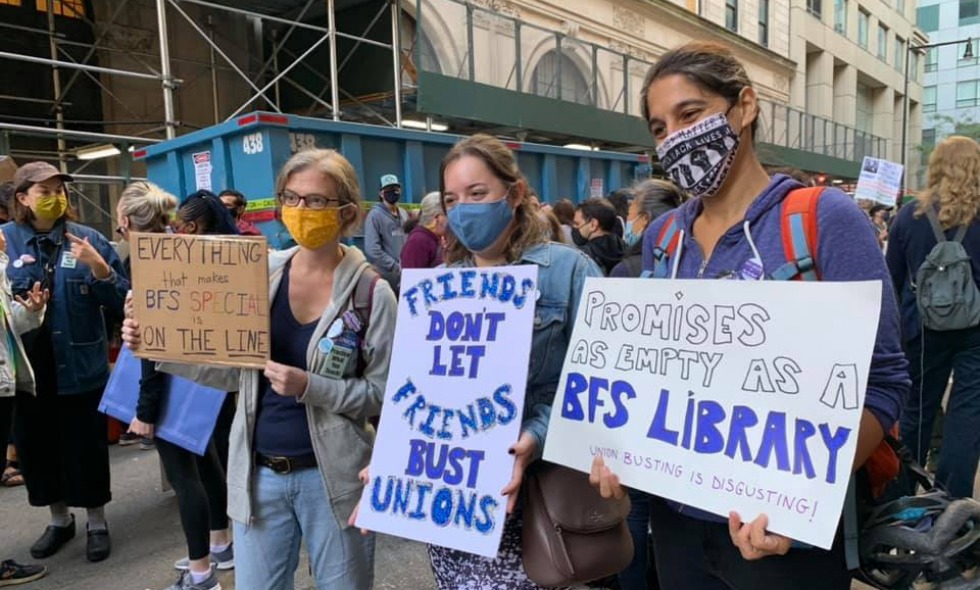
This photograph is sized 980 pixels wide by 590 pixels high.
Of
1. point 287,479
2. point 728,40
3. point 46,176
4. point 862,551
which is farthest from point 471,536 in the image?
point 728,40

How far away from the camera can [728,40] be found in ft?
73.9

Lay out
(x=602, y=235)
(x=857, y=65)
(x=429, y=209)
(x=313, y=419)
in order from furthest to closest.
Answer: (x=857, y=65) → (x=429, y=209) → (x=602, y=235) → (x=313, y=419)

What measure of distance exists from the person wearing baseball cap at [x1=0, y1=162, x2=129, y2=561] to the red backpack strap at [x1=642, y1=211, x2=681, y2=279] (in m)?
3.22

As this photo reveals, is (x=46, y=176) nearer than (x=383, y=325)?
No

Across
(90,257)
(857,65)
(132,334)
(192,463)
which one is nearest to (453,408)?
(132,334)

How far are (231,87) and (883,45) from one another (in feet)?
122

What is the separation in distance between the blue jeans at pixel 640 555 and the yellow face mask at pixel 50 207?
346 centimetres

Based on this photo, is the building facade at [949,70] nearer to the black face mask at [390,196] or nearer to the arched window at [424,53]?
the arched window at [424,53]

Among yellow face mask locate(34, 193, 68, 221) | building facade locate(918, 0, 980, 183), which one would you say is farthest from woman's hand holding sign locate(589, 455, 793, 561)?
building facade locate(918, 0, 980, 183)

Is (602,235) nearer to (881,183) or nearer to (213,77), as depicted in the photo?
(881,183)

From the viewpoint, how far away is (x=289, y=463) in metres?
2.17

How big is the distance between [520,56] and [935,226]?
10.9 m

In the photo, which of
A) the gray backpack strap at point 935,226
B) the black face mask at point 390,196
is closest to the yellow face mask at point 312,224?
the gray backpack strap at point 935,226

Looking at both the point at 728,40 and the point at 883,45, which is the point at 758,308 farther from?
the point at 883,45
